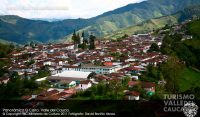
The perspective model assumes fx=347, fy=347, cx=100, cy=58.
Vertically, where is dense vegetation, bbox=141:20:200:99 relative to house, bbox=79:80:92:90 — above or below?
above

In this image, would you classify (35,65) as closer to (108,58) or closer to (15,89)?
(108,58)

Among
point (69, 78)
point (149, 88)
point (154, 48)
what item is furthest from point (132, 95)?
point (154, 48)

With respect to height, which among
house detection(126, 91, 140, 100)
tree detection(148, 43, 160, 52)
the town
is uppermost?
tree detection(148, 43, 160, 52)

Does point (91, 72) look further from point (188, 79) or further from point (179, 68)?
point (179, 68)

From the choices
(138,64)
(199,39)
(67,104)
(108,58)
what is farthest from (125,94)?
(199,39)

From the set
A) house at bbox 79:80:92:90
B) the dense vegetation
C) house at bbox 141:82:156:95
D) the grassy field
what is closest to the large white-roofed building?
house at bbox 79:80:92:90

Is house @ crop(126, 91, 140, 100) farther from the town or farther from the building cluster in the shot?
the building cluster

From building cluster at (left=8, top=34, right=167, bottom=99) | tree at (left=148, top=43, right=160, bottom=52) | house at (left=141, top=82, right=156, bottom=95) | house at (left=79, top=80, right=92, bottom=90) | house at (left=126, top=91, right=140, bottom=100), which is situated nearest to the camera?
house at (left=126, top=91, right=140, bottom=100)

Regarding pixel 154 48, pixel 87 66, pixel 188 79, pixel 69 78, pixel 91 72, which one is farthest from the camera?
pixel 154 48
